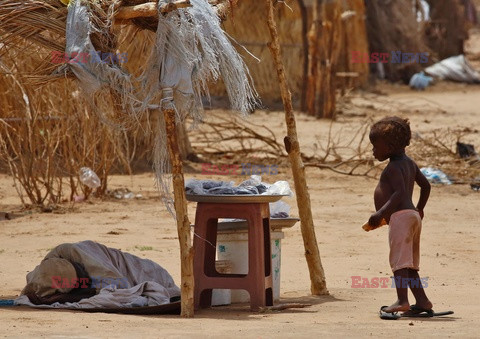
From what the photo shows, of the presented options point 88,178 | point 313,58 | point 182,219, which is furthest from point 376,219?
point 313,58

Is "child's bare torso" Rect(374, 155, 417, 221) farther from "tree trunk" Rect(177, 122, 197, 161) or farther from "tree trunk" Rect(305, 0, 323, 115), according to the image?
"tree trunk" Rect(305, 0, 323, 115)

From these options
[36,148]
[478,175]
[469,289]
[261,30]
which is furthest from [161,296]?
[261,30]

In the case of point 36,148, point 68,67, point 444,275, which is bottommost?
point 444,275

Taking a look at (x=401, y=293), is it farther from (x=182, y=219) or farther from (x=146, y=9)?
(x=146, y=9)

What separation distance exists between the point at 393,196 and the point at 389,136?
0.34 metres

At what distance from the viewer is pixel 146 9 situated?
542 cm

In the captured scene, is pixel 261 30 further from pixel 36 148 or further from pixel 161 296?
pixel 161 296

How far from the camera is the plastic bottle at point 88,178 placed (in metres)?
10.1

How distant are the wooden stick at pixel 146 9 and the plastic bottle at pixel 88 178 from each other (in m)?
4.68

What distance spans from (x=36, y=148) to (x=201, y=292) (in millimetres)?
4897

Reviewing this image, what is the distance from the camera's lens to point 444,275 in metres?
7.19

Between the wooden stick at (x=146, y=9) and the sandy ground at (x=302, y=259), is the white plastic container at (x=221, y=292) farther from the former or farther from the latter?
the wooden stick at (x=146, y=9)

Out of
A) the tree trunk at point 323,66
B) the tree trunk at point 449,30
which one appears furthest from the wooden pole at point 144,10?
the tree trunk at point 449,30

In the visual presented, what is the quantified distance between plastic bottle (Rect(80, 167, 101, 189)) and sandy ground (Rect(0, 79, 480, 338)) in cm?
24
